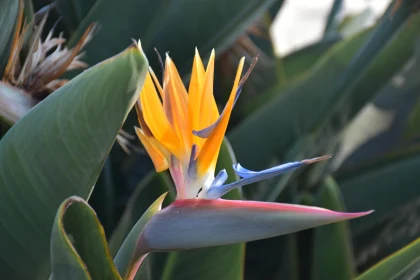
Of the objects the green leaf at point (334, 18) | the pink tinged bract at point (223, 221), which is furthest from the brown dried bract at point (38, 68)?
the green leaf at point (334, 18)

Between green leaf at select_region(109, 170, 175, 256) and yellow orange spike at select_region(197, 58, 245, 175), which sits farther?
green leaf at select_region(109, 170, 175, 256)

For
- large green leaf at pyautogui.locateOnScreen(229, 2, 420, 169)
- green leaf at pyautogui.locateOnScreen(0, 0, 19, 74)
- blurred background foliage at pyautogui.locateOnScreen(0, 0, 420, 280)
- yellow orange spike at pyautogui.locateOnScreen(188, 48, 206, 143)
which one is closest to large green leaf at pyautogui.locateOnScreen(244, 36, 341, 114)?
blurred background foliage at pyautogui.locateOnScreen(0, 0, 420, 280)

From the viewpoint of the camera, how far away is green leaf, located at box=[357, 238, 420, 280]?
1.92 feet

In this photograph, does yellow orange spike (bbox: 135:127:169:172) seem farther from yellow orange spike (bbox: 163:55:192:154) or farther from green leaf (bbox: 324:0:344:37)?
green leaf (bbox: 324:0:344:37)

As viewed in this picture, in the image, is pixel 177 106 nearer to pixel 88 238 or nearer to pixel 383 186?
pixel 88 238

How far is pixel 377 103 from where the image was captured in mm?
1541

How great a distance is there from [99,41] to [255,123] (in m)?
0.31

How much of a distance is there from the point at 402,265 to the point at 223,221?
0.22 metres

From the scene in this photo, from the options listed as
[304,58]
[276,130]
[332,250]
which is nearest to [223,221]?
[332,250]

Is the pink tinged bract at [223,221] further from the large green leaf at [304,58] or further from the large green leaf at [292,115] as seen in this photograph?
the large green leaf at [304,58]

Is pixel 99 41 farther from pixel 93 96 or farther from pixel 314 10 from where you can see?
pixel 314 10

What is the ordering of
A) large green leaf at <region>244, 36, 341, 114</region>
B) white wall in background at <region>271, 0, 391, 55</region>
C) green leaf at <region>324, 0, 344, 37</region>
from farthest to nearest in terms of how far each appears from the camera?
white wall in background at <region>271, 0, 391, 55</region>
green leaf at <region>324, 0, 344, 37</region>
large green leaf at <region>244, 36, 341, 114</region>

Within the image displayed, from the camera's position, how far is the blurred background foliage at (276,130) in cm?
88

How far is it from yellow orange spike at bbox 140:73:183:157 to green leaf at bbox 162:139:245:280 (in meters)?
0.25
